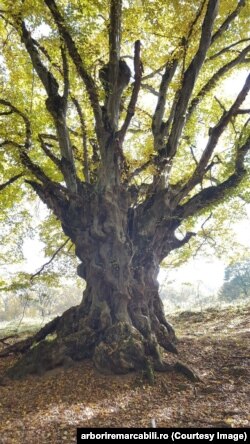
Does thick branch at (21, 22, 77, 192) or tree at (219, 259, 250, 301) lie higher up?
thick branch at (21, 22, 77, 192)

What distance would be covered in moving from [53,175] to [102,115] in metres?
3.49

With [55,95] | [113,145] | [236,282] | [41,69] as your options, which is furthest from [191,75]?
[236,282]

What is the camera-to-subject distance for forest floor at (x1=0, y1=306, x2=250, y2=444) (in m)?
4.28

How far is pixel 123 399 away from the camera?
5.17 m

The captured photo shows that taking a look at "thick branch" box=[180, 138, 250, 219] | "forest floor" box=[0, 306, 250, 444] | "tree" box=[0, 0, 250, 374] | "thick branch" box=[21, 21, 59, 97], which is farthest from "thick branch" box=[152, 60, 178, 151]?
"forest floor" box=[0, 306, 250, 444]

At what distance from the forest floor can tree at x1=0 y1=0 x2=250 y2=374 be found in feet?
1.49

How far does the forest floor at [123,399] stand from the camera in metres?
4.28

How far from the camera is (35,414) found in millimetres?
4719

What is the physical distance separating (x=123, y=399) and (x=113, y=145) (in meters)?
4.96

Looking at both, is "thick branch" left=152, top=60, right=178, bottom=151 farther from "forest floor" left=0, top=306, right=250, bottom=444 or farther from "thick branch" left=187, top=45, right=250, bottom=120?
"forest floor" left=0, top=306, right=250, bottom=444

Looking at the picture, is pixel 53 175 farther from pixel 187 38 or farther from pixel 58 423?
pixel 58 423

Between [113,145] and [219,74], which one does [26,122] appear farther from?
[219,74]

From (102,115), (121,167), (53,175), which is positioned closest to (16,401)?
(121,167)

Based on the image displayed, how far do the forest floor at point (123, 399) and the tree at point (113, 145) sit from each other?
46cm
